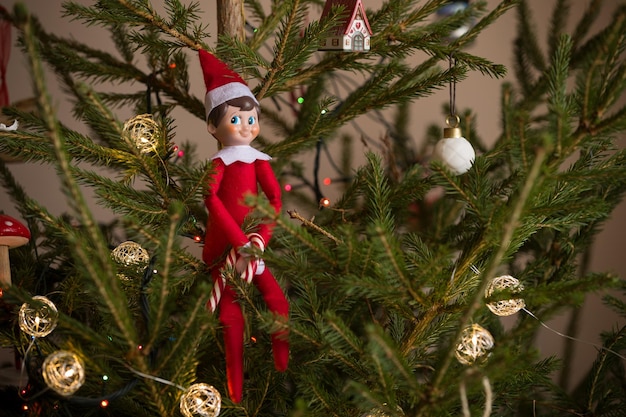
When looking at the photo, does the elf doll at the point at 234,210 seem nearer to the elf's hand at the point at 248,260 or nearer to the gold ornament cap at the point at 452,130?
the elf's hand at the point at 248,260

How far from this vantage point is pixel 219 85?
2.55 feet

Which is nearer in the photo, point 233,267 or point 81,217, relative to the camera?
point 81,217

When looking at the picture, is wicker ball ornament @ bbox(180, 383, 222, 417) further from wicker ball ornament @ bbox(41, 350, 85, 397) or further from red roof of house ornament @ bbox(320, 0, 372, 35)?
red roof of house ornament @ bbox(320, 0, 372, 35)

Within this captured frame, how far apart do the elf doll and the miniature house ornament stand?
16cm

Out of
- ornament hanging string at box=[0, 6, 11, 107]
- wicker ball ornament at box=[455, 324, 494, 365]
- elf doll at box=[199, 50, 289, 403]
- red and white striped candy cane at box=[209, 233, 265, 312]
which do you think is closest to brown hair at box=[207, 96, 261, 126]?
elf doll at box=[199, 50, 289, 403]

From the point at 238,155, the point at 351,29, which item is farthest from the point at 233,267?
the point at 351,29

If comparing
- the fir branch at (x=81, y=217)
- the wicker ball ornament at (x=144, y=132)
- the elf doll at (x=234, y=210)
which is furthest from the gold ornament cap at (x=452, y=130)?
the fir branch at (x=81, y=217)

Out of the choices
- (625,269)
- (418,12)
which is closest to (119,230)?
(418,12)

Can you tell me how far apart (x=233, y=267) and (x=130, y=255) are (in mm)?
168

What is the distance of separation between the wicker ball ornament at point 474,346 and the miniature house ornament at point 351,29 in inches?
16.1

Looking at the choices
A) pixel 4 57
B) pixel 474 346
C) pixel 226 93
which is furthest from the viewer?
pixel 4 57

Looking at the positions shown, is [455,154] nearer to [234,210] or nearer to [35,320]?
[234,210]

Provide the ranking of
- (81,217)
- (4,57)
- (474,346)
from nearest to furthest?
(81,217)
(474,346)
(4,57)

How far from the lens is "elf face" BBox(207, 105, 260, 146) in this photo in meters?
0.77
